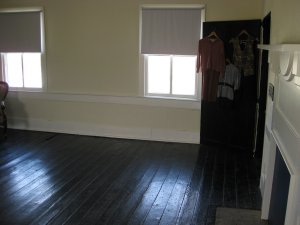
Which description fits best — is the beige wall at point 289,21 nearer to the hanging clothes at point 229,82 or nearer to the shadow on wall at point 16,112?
the hanging clothes at point 229,82

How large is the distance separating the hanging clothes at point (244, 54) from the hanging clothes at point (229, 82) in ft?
0.28

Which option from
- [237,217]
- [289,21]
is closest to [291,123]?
[289,21]

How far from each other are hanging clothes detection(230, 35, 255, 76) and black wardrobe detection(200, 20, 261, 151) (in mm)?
48

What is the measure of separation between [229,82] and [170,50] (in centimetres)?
101

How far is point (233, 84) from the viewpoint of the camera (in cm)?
459

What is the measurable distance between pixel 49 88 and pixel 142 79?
168 centimetres

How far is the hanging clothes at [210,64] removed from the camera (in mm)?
4613

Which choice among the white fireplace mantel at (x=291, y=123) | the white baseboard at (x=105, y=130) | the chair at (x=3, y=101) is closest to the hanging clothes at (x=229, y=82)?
the white baseboard at (x=105, y=130)

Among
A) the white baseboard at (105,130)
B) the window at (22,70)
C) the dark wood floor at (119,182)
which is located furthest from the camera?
the window at (22,70)

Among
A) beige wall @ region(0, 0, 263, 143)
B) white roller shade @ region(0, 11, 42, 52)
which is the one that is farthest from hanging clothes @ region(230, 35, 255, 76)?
white roller shade @ region(0, 11, 42, 52)

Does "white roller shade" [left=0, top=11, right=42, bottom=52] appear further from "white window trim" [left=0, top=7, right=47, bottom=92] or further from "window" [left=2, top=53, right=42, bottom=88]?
"window" [left=2, top=53, right=42, bottom=88]

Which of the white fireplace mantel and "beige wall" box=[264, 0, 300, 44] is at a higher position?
"beige wall" box=[264, 0, 300, 44]

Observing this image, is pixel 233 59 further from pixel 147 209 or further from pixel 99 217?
pixel 99 217

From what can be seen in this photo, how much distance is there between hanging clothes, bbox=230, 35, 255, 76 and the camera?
4418 mm
